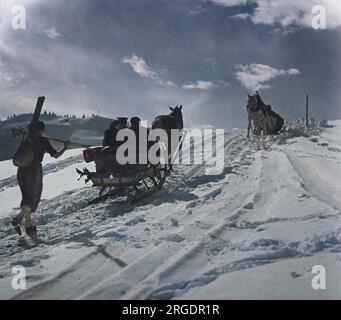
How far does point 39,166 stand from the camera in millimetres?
7156

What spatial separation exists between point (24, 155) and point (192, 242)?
307cm

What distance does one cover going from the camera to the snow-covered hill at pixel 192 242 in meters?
4.47

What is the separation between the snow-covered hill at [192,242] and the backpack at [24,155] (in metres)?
1.14

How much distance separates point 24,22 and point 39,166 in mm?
2669

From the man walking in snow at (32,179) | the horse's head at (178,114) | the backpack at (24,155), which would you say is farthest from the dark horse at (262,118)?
the backpack at (24,155)

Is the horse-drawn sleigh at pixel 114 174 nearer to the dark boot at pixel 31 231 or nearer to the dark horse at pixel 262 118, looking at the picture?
the dark boot at pixel 31 231

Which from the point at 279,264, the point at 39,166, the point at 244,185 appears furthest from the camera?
the point at 244,185

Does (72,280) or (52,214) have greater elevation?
(52,214)
